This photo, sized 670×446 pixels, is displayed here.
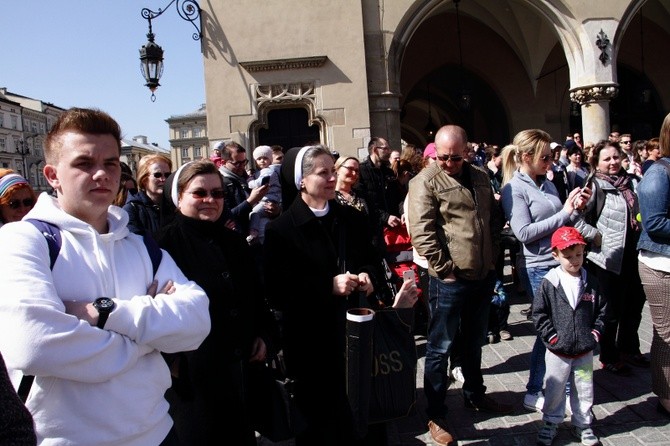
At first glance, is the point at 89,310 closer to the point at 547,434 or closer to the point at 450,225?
the point at 450,225

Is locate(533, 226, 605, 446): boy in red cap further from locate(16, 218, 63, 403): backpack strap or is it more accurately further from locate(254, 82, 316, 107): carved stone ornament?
locate(254, 82, 316, 107): carved stone ornament

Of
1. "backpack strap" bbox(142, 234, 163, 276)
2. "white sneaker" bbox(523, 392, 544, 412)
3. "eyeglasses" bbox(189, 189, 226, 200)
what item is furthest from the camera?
"white sneaker" bbox(523, 392, 544, 412)

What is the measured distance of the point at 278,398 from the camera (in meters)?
2.77

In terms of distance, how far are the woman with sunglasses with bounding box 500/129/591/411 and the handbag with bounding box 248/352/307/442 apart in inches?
78.1

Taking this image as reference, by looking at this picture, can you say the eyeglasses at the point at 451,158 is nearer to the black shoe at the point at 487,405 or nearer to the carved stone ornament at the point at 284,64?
the black shoe at the point at 487,405

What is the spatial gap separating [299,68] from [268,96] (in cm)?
89

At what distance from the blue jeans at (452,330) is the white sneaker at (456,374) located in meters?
0.62

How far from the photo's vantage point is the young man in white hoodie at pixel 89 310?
1.50 meters

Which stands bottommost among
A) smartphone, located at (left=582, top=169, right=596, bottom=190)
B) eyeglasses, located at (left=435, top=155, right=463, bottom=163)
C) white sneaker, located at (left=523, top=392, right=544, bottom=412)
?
white sneaker, located at (left=523, top=392, right=544, bottom=412)

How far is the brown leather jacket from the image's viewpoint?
11.9 feet

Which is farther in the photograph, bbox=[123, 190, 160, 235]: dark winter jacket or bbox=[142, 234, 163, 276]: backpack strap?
bbox=[123, 190, 160, 235]: dark winter jacket

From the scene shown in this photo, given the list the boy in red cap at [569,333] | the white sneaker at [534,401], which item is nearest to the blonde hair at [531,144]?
the boy in red cap at [569,333]

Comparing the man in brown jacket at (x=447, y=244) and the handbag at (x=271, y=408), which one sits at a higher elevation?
the man in brown jacket at (x=447, y=244)

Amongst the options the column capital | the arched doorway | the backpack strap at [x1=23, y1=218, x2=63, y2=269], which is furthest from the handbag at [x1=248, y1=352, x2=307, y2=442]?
the column capital
